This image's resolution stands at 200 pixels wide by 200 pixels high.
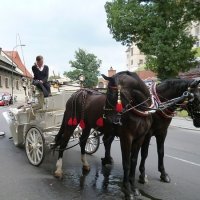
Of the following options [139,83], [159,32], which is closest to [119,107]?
[139,83]

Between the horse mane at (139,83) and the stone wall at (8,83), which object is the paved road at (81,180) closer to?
the horse mane at (139,83)

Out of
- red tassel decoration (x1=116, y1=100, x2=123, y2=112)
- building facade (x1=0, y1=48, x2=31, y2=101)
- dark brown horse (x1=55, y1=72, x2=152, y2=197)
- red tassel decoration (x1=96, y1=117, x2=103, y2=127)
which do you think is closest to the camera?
red tassel decoration (x1=116, y1=100, x2=123, y2=112)

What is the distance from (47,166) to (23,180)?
1.20 m

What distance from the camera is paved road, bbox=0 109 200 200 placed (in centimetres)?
646

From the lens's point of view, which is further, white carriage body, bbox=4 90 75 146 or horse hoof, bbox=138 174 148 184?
white carriage body, bbox=4 90 75 146

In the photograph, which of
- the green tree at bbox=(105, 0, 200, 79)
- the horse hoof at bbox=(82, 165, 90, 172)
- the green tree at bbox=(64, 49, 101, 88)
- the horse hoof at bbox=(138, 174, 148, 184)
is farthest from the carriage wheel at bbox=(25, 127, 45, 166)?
the green tree at bbox=(64, 49, 101, 88)

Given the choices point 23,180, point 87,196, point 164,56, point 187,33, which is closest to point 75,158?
point 23,180

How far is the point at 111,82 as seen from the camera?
6.31 metres

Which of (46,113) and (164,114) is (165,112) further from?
(46,113)

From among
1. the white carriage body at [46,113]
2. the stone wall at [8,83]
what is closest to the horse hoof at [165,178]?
the white carriage body at [46,113]

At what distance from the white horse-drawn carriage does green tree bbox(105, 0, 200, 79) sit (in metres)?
23.1

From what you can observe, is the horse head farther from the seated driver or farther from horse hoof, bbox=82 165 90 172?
the seated driver

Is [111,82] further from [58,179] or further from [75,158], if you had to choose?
[75,158]

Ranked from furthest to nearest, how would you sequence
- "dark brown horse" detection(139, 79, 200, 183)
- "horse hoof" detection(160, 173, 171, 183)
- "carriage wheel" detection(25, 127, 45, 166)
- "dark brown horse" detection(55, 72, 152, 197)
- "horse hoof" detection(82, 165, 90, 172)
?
1. "carriage wheel" detection(25, 127, 45, 166)
2. "horse hoof" detection(82, 165, 90, 172)
3. "horse hoof" detection(160, 173, 171, 183)
4. "dark brown horse" detection(139, 79, 200, 183)
5. "dark brown horse" detection(55, 72, 152, 197)
